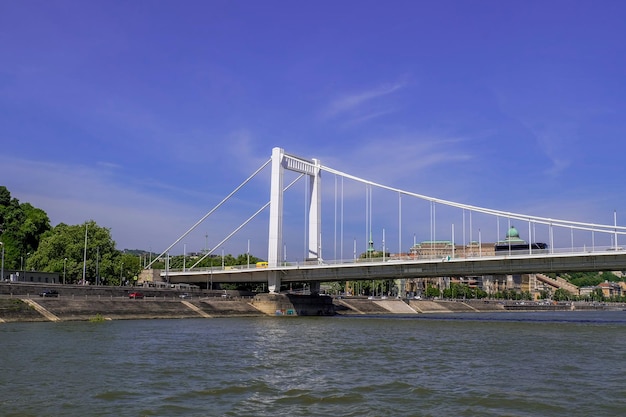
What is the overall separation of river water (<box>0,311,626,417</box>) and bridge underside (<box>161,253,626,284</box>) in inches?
797

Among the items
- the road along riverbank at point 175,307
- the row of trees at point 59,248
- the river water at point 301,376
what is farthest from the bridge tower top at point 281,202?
the river water at point 301,376

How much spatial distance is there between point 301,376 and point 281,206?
5949 centimetres

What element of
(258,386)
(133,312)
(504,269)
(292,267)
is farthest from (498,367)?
(292,267)

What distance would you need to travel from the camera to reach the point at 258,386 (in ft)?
78.6

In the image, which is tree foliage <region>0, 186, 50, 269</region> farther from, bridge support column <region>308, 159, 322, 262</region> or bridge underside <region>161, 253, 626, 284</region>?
bridge support column <region>308, 159, 322, 262</region>

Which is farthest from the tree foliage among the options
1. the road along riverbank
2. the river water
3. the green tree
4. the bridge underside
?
the river water

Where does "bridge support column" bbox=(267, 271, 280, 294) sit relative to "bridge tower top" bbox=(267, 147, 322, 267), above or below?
below

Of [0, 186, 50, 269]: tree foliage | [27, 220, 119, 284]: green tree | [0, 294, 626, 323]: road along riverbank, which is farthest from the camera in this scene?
[0, 186, 50, 269]: tree foliage

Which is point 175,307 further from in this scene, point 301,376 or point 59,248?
point 301,376

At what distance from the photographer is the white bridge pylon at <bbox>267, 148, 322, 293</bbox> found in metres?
84.1

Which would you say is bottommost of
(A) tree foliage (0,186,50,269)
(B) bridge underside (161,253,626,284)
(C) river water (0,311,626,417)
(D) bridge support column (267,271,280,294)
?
(C) river water (0,311,626,417)

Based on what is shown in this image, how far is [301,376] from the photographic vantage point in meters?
26.6

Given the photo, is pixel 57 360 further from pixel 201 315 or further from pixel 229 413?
pixel 201 315

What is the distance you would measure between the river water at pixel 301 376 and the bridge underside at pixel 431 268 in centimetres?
2024
